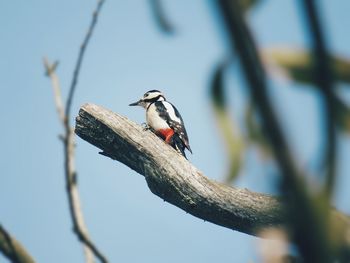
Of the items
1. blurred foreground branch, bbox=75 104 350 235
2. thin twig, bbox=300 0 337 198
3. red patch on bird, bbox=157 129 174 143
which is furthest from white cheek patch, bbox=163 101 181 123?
thin twig, bbox=300 0 337 198

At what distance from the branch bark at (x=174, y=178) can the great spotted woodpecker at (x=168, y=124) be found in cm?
157

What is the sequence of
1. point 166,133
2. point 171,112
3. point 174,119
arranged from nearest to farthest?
point 166,133
point 174,119
point 171,112

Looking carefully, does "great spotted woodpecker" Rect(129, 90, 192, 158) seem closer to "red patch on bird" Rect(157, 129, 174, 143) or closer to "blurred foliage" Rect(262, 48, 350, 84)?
"red patch on bird" Rect(157, 129, 174, 143)

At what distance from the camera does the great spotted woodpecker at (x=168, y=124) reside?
7.12 meters

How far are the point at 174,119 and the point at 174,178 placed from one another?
8.67ft

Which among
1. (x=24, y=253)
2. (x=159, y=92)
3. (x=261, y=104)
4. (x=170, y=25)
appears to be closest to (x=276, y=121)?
(x=261, y=104)

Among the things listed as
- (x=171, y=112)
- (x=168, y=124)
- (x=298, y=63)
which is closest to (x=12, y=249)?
(x=298, y=63)

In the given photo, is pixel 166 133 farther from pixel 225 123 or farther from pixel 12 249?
pixel 225 123

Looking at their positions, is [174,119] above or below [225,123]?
above

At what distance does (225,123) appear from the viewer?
79cm

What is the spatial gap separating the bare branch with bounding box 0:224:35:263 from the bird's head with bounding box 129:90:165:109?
777 cm

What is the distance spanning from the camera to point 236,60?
1.90ft

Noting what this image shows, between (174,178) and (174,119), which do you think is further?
(174,119)

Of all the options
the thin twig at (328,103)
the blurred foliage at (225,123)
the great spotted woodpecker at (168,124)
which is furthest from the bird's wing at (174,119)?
the thin twig at (328,103)
